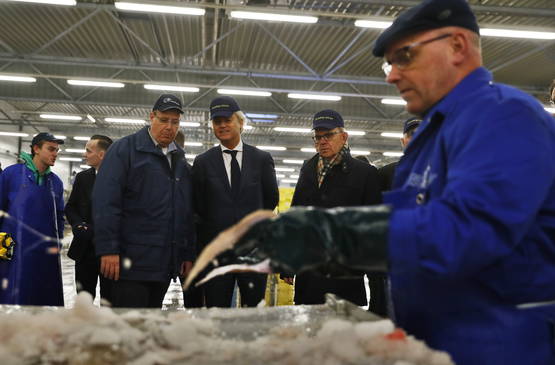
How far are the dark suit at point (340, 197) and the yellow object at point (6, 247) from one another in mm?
2079

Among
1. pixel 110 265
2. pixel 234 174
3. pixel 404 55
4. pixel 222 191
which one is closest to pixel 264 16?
pixel 234 174

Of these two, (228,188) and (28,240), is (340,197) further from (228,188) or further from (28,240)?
(28,240)

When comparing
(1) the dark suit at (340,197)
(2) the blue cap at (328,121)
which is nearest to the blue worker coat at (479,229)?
(1) the dark suit at (340,197)

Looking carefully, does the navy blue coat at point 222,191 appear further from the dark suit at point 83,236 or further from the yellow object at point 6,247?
the yellow object at point 6,247

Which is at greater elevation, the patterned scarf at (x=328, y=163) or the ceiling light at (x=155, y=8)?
the ceiling light at (x=155, y=8)

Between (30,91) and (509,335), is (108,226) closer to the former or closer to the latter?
(509,335)

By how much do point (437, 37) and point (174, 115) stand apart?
195 cm

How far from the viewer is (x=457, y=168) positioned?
2.93 feet

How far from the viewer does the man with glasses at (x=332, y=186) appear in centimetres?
275

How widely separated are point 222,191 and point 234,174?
0.46 ft

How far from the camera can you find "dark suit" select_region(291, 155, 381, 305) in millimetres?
2748

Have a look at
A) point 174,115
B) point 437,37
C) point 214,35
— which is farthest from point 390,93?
point 437,37

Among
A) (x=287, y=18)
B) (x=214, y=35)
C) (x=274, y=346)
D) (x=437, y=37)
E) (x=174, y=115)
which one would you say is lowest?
(x=274, y=346)

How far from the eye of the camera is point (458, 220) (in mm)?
817
